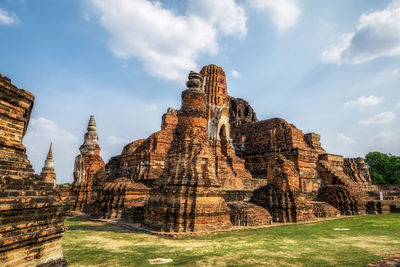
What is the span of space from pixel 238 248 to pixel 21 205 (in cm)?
474

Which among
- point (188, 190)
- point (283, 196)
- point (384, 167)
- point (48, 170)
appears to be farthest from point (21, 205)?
point (384, 167)

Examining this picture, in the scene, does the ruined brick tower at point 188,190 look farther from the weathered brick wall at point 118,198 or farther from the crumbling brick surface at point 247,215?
the weathered brick wall at point 118,198

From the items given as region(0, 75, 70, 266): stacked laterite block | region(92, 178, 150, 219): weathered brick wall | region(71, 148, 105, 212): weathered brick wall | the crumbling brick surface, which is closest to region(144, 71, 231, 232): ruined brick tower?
the crumbling brick surface

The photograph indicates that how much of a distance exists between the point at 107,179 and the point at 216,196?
364 inches

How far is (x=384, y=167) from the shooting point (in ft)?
140

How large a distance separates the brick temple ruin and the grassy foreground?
1.30 meters

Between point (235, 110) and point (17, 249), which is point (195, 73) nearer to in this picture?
point (17, 249)

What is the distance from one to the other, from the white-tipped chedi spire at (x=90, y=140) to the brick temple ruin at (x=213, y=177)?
0.07 m

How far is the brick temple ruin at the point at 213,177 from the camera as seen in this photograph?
900 centimetres

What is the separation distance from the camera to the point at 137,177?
1747cm

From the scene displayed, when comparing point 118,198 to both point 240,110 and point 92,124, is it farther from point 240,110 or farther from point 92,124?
point 240,110

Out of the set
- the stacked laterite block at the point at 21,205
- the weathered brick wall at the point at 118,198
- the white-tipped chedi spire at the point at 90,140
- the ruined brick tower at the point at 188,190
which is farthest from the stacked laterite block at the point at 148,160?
the stacked laterite block at the point at 21,205

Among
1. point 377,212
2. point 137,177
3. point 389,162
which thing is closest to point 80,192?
point 137,177

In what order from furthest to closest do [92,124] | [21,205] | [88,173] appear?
[92,124], [88,173], [21,205]
